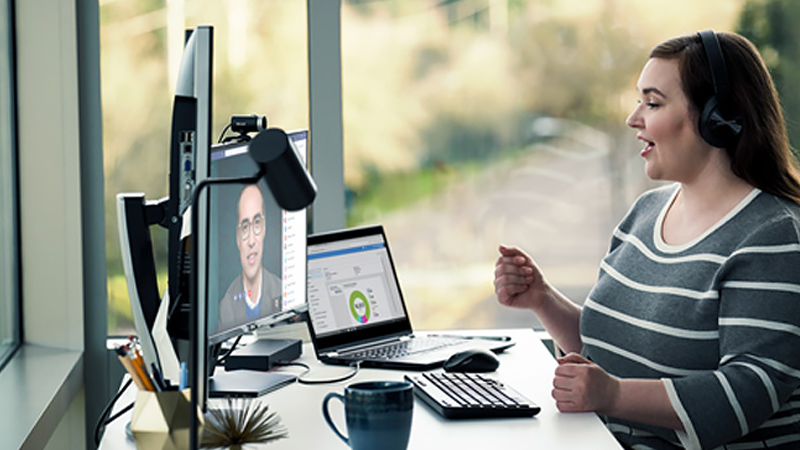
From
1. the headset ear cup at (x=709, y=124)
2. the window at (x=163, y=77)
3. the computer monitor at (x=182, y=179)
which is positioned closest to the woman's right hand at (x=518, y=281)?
the headset ear cup at (x=709, y=124)

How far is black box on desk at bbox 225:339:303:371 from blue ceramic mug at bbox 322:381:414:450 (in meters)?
0.67

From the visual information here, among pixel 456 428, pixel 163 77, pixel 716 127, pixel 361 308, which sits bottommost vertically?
pixel 456 428

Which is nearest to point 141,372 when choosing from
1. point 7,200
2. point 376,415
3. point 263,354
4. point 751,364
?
point 376,415

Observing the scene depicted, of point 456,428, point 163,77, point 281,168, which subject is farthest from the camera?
point 163,77

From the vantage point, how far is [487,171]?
101 inches

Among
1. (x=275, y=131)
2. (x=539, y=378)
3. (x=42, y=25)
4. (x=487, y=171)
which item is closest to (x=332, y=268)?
(x=539, y=378)

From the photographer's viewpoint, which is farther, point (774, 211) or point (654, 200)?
point (654, 200)

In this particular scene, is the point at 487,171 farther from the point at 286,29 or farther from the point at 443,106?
the point at 286,29

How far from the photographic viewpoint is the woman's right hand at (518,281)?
194 centimetres

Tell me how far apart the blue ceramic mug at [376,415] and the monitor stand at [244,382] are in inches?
19.3

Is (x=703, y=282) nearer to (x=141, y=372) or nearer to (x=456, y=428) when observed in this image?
(x=456, y=428)

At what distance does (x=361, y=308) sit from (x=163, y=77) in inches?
39.3

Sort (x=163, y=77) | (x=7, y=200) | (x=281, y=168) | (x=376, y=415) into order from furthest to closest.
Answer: (x=163, y=77) → (x=7, y=200) → (x=376, y=415) → (x=281, y=168)

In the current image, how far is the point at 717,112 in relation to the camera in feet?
5.42
